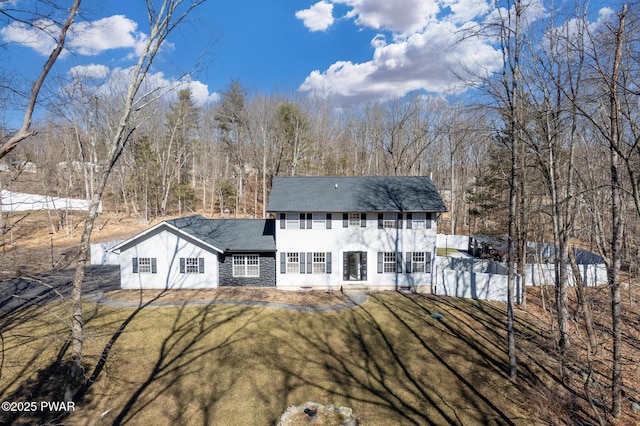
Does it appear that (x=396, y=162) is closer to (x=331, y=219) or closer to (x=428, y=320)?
(x=331, y=219)

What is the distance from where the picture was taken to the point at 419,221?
2061cm

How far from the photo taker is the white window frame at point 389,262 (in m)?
20.6

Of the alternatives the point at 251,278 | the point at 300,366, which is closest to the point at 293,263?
the point at 251,278

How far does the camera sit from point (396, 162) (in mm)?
43562

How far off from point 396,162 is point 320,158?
1118 cm

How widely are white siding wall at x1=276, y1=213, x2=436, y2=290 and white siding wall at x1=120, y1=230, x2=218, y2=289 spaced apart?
441 cm

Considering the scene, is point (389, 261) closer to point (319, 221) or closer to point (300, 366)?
point (319, 221)

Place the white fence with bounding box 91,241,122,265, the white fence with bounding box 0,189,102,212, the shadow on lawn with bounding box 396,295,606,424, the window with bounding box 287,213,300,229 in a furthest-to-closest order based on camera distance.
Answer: the white fence with bounding box 91,241,122,265, the window with bounding box 287,213,300,229, the white fence with bounding box 0,189,102,212, the shadow on lawn with bounding box 396,295,606,424

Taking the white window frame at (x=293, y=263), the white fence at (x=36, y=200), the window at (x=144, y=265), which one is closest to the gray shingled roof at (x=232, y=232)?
the white window frame at (x=293, y=263)

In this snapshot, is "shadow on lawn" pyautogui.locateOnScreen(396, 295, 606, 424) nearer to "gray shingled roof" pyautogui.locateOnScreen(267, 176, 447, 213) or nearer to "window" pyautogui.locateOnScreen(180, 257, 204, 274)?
"gray shingled roof" pyautogui.locateOnScreen(267, 176, 447, 213)

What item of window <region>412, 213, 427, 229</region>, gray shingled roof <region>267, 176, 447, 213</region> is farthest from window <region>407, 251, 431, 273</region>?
gray shingled roof <region>267, 176, 447, 213</region>

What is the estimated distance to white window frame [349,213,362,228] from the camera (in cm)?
2058

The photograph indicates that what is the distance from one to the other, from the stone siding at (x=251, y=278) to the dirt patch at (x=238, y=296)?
1.84 feet

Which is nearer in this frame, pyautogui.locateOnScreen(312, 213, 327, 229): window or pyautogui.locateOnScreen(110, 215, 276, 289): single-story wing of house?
pyautogui.locateOnScreen(110, 215, 276, 289): single-story wing of house
